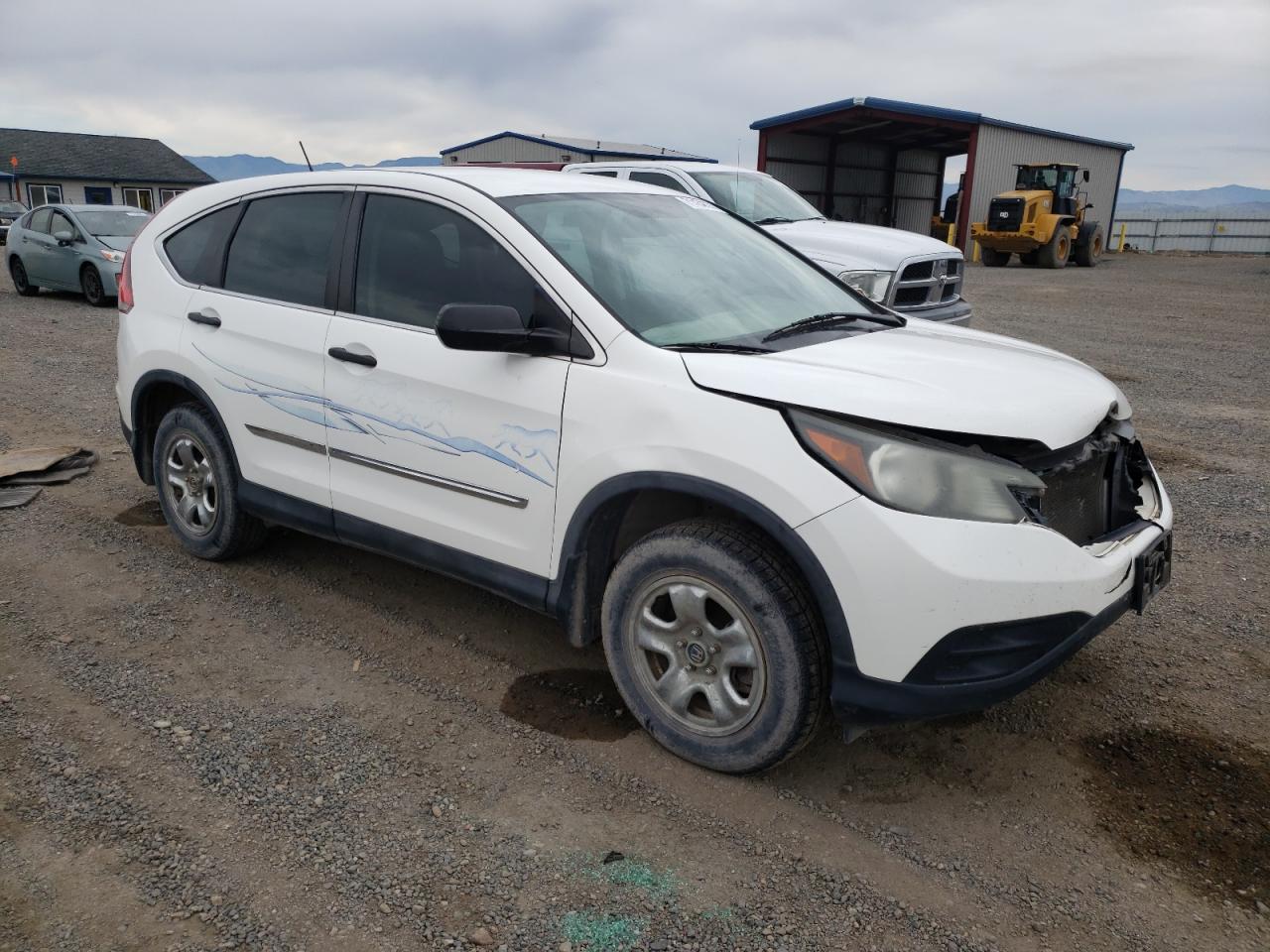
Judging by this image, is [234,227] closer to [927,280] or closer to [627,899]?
[627,899]

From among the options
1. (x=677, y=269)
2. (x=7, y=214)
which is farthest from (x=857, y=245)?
(x=7, y=214)

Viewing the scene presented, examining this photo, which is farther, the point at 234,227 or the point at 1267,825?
the point at 234,227

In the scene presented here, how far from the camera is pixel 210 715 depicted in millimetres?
3486

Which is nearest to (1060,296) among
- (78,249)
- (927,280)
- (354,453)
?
(927,280)

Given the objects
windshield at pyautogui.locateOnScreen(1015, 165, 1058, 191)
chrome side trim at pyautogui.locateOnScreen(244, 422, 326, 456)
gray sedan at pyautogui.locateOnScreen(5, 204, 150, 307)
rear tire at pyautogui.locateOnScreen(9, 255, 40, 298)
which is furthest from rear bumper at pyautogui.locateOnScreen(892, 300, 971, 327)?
windshield at pyautogui.locateOnScreen(1015, 165, 1058, 191)

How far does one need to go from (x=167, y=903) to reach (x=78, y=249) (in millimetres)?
14939

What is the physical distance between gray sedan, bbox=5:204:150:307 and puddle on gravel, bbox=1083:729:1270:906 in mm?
14834

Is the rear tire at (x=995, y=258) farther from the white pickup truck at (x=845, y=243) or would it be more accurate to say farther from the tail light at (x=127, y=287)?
the tail light at (x=127, y=287)

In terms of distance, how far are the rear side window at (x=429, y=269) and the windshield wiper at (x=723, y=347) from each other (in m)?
0.42

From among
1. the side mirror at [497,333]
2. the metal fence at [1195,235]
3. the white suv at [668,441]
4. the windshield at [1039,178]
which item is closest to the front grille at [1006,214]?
the windshield at [1039,178]

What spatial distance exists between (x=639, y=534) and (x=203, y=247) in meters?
2.60

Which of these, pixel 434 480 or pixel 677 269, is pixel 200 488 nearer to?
pixel 434 480

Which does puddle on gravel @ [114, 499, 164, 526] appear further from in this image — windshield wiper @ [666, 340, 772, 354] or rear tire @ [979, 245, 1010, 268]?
rear tire @ [979, 245, 1010, 268]

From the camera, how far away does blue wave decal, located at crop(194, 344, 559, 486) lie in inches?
129
